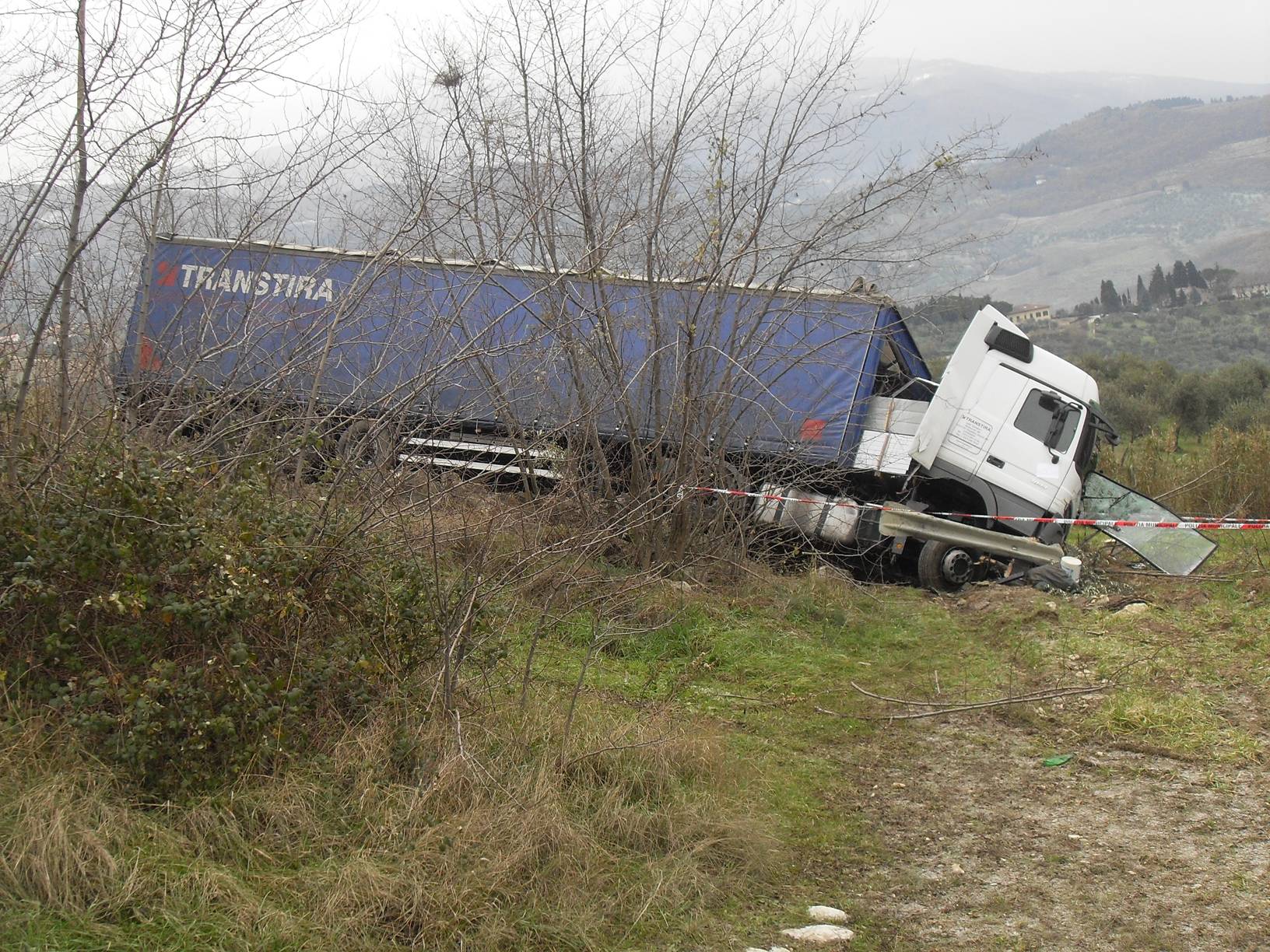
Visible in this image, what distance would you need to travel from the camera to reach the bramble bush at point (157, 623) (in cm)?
378

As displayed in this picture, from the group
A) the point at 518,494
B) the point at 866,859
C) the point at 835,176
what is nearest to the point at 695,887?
the point at 866,859

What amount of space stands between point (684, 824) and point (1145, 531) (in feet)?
29.0

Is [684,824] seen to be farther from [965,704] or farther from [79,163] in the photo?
[79,163]

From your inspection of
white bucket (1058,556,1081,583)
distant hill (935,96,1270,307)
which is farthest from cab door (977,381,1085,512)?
distant hill (935,96,1270,307)

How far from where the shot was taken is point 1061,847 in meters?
4.57

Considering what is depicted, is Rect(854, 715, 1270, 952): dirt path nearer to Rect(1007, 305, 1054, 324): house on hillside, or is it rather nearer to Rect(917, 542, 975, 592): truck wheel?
Rect(917, 542, 975, 592): truck wheel

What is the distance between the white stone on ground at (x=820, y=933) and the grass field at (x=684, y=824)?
5cm

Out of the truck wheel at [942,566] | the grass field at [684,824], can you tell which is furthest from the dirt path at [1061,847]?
the truck wheel at [942,566]

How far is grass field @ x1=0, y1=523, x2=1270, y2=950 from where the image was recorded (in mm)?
3359

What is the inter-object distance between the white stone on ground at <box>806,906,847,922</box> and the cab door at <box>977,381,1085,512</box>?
8.12 meters

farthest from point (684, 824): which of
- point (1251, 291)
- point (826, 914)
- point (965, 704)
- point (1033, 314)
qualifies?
point (1251, 291)

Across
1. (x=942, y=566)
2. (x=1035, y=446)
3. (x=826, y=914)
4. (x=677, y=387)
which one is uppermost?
(x=677, y=387)

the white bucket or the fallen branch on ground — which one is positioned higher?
the white bucket

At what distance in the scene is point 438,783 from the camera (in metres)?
3.99
